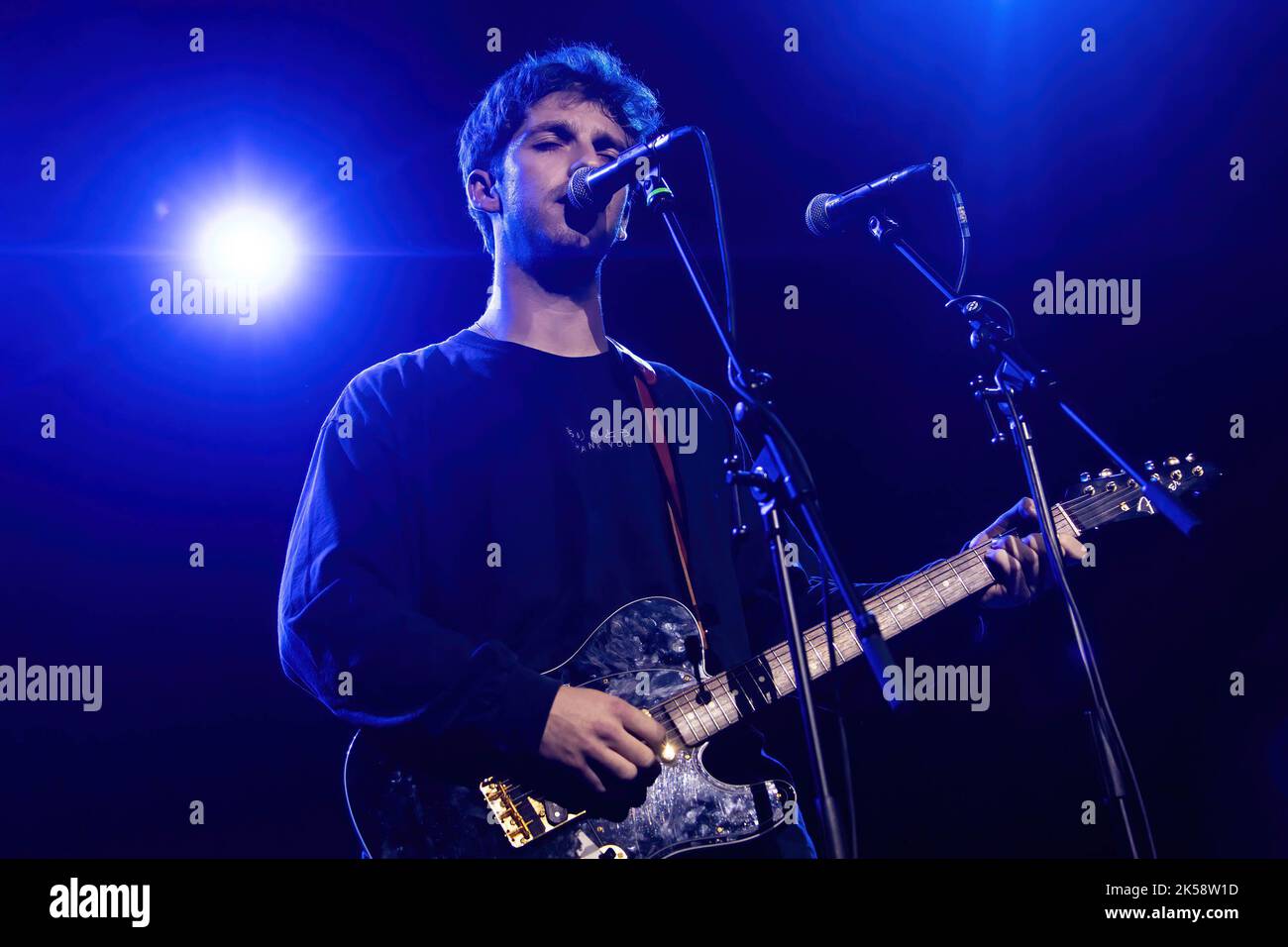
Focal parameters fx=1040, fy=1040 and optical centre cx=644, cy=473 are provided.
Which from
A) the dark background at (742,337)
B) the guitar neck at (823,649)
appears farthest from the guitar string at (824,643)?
the dark background at (742,337)

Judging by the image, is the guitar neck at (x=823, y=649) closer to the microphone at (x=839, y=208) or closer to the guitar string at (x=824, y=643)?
the guitar string at (x=824, y=643)

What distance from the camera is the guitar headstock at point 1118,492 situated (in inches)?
95.5

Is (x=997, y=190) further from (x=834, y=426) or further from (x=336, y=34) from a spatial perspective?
(x=336, y=34)

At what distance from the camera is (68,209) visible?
2.57m

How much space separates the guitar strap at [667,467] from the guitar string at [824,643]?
97 mm

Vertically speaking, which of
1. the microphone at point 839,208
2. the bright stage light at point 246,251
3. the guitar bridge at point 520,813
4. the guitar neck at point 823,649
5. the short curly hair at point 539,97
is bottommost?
the guitar bridge at point 520,813

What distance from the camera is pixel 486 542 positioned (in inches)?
91.7

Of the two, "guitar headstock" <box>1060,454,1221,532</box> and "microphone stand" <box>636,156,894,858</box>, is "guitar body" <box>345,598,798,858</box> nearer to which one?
"microphone stand" <box>636,156,894,858</box>

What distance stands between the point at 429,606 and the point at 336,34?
1502 mm

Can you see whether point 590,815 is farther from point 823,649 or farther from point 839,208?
point 839,208

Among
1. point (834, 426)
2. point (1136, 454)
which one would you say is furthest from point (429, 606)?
point (1136, 454)

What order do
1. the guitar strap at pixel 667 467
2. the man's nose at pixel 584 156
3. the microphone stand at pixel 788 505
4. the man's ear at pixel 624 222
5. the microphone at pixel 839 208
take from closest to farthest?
the microphone stand at pixel 788 505 → the microphone at pixel 839 208 → the guitar strap at pixel 667 467 → the man's nose at pixel 584 156 → the man's ear at pixel 624 222

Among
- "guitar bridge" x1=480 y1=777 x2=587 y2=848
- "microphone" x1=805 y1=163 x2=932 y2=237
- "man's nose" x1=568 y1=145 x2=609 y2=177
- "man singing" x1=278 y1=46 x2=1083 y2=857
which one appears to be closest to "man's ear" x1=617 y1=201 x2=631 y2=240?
"man singing" x1=278 y1=46 x2=1083 y2=857

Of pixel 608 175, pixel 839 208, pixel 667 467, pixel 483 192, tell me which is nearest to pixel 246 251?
pixel 483 192
